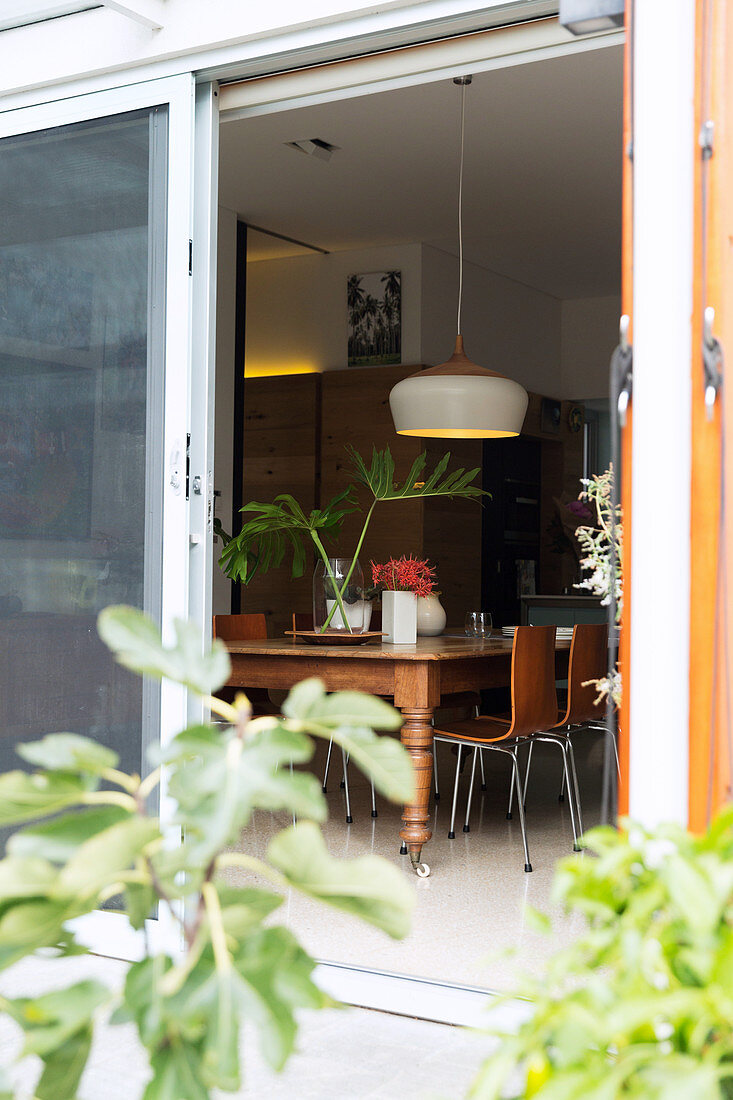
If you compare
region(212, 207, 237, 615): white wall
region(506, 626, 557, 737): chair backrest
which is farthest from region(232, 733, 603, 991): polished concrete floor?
region(212, 207, 237, 615): white wall

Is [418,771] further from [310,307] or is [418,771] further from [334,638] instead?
[310,307]

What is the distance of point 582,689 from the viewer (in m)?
4.75

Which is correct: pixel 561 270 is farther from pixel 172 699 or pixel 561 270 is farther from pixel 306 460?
pixel 172 699

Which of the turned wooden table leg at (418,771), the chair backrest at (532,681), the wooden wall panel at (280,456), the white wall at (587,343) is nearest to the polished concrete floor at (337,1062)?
the turned wooden table leg at (418,771)

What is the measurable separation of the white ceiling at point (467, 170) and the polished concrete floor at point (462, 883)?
131 inches

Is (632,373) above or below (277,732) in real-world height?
above

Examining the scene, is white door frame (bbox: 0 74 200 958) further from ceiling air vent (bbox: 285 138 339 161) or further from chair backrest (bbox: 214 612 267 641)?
ceiling air vent (bbox: 285 138 339 161)

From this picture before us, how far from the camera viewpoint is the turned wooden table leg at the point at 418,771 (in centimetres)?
405

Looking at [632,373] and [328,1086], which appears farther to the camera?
[328,1086]

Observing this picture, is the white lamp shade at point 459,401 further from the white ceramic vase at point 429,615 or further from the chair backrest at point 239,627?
the chair backrest at point 239,627

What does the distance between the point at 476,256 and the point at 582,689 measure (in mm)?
4606

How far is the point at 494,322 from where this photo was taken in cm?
889

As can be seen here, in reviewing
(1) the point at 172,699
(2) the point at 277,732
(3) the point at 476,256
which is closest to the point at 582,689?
(1) the point at 172,699

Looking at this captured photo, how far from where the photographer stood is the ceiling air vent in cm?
610
